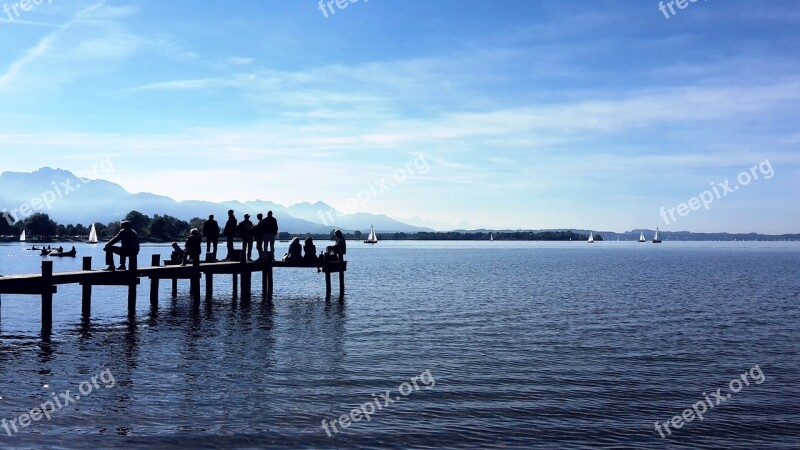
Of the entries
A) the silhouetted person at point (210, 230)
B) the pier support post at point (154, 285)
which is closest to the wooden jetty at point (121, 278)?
the pier support post at point (154, 285)

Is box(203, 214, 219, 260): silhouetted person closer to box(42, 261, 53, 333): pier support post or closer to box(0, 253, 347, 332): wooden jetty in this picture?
box(0, 253, 347, 332): wooden jetty

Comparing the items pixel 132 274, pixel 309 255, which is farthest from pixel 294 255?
pixel 132 274

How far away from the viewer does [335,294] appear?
53.9m

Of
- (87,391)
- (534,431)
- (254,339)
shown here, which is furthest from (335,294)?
(534,431)

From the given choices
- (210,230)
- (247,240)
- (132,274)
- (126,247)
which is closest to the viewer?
(126,247)

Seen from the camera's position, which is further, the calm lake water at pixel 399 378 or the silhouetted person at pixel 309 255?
the silhouetted person at pixel 309 255

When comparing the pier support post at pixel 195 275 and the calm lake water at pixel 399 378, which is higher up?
the pier support post at pixel 195 275

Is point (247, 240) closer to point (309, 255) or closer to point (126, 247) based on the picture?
point (309, 255)

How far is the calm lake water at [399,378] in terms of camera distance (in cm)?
1575

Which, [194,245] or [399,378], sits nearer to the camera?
[399,378]

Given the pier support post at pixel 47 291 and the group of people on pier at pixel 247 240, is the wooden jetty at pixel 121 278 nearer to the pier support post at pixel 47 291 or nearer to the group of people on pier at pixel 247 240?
the pier support post at pixel 47 291

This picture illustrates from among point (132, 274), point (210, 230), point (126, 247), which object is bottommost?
point (132, 274)

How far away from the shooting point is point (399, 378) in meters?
21.5

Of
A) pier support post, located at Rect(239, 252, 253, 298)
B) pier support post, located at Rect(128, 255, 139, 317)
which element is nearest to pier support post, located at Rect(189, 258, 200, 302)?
pier support post, located at Rect(239, 252, 253, 298)
